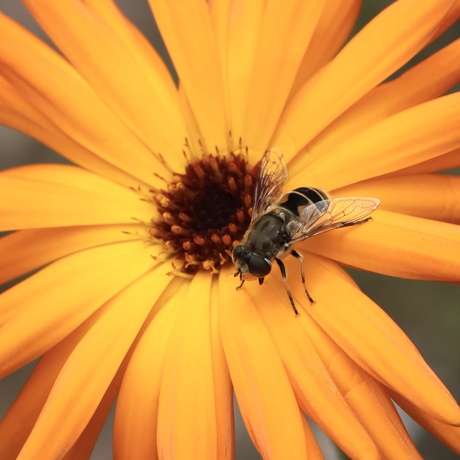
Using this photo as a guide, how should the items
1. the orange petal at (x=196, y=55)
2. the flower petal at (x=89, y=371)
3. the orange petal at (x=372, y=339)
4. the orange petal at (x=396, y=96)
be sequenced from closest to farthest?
the orange petal at (x=372, y=339) < the flower petal at (x=89, y=371) < the orange petal at (x=396, y=96) < the orange petal at (x=196, y=55)

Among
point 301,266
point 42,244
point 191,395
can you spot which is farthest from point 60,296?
point 301,266

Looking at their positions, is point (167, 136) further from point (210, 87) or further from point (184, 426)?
point (184, 426)

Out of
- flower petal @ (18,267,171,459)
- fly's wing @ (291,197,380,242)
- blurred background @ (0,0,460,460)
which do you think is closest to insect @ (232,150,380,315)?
fly's wing @ (291,197,380,242)

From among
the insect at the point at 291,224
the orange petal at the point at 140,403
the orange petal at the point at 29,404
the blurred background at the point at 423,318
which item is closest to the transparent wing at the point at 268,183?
the insect at the point at 291,224

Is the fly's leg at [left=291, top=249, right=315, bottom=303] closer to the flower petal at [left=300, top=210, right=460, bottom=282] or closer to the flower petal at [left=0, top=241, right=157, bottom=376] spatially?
the flower petal at [left=300, top=210, right=460, bottom=282]

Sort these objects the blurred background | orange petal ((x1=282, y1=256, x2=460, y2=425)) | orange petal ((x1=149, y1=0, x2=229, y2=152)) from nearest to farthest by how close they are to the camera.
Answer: orange petal ((x1=282, y1=256, x2=460, y2=425)), orange petal ((x1=149, y1=0, x2=229, y2=152)), the blurred background

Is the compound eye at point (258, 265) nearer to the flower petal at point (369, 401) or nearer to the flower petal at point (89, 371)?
the flower petal at point (369, 401)
